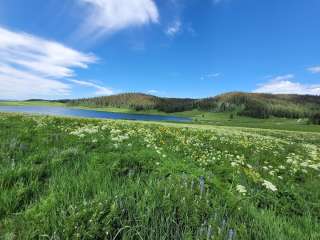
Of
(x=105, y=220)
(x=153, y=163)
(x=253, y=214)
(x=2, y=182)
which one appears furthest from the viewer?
(x=153, y=163)

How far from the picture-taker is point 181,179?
4.22m

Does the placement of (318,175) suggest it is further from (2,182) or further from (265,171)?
(2,182)

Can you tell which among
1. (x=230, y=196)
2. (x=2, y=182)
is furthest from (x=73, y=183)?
(x=230, y=196)

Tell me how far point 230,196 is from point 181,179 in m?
1.04

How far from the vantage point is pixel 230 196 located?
398 cm

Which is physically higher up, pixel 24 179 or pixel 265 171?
pixel 24 179

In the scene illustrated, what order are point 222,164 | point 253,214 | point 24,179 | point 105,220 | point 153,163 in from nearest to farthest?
point 105,220 < point 253,214 < point 24,179 < point 153,163 < point 222,164

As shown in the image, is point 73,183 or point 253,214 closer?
point 253,214

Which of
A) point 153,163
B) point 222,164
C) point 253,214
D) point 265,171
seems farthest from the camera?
point 265,171

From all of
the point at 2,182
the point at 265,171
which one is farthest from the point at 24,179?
the point at 265,171

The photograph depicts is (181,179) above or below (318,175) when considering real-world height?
above

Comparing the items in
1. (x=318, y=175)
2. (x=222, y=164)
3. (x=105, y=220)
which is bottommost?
(x=318, y=175)

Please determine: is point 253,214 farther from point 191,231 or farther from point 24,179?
point 24,179

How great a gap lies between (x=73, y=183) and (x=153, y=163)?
8.17 ft
